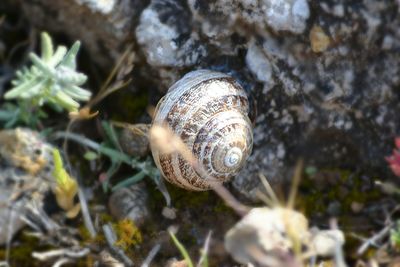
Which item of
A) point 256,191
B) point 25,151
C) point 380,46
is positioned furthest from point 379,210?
point 25,151

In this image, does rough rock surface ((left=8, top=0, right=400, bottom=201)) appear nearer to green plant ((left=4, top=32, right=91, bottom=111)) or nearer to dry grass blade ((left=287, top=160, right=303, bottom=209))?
dry grass blade ((left=287, top=160, right=303, bottom=209))

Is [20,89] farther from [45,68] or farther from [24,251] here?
[24,251]

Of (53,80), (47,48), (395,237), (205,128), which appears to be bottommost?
(395,237)

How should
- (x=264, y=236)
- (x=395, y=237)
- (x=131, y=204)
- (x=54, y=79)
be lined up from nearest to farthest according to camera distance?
(x=264, y=236) < (x=395, y=237) < (x=54, y=79) < (x=131, y=204)

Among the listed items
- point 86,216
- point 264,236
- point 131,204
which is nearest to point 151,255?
point 131,204

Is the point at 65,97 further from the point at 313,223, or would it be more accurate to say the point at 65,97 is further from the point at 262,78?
the point at 313,223

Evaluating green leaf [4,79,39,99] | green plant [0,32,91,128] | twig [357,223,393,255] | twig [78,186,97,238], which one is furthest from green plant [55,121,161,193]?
twig [357,223,393,255]
